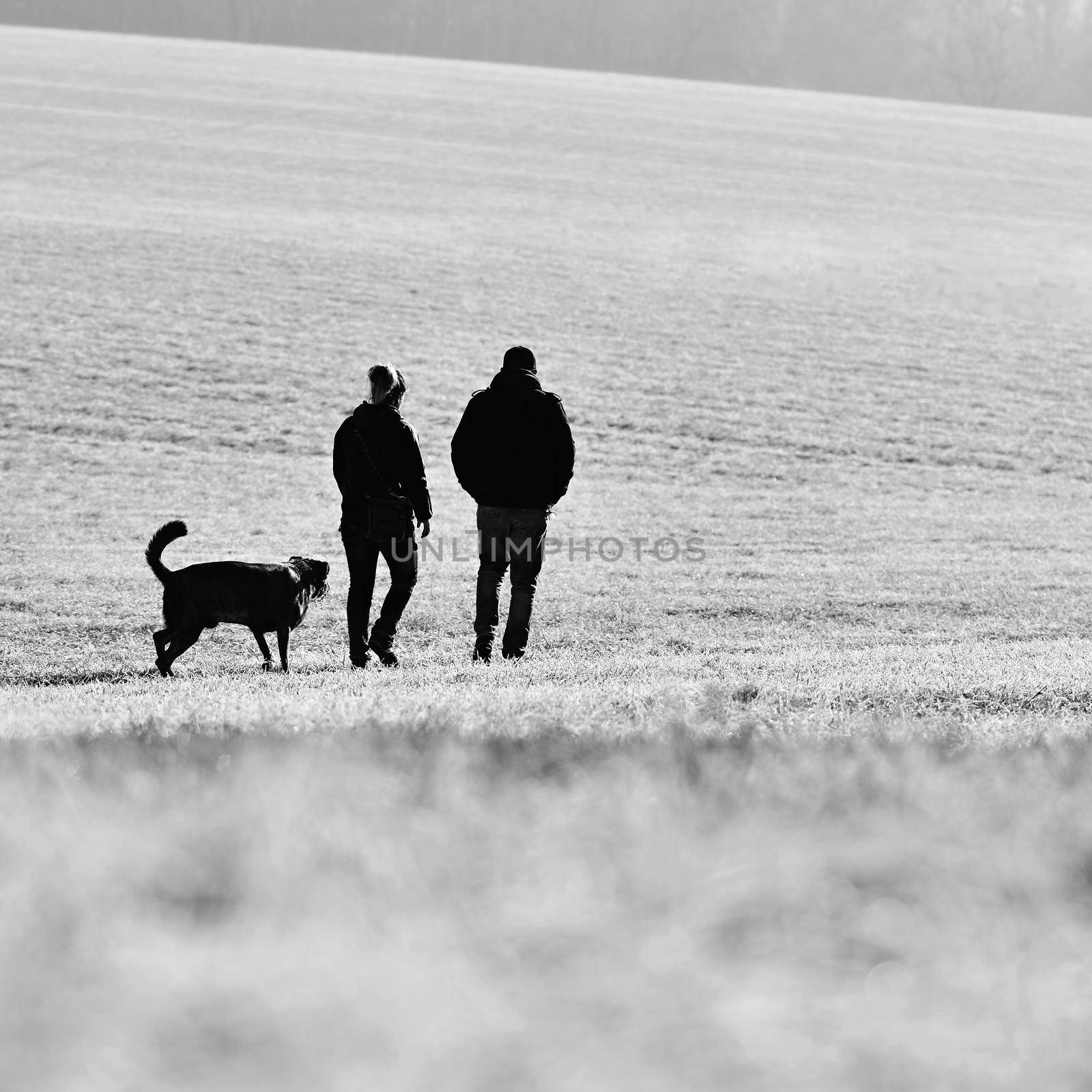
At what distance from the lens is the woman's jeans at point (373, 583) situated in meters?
7.92

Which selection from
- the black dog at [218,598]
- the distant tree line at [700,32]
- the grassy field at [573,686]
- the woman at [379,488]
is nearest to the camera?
the grassy field at [573,686]

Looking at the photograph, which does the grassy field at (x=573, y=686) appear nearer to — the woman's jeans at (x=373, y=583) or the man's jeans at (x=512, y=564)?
the man's jeans at (x=512, y=564)

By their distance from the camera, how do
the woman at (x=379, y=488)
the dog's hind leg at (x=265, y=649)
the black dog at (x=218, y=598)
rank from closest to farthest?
the woman at (x=379, y=488) → the black dog at (x=218, y=598) → the dog's hind leg at (x=265, y=649)

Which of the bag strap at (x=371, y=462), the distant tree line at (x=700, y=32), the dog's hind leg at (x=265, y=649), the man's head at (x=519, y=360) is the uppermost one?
the distant tree line at (x=700, y=32)

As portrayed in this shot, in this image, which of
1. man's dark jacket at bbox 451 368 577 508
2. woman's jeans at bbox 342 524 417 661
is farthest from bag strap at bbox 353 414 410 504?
man's dark jacket at bbox 451 368 577 508

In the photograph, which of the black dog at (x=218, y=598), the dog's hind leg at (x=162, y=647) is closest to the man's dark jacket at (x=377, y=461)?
the black dog at (x=218, y=598)

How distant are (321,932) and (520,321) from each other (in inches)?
913

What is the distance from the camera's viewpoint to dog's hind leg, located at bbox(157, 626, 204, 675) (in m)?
7.84

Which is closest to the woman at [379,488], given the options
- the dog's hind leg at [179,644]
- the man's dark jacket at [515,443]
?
the man's dark jacket at [515,443]

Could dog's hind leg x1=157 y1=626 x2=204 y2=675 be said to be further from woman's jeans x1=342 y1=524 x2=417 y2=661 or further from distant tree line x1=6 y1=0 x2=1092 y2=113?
distant tree line x1=6 y1=0 x2=1092 y2=113

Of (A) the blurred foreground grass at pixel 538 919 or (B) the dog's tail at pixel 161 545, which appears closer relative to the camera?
(A) the blurred foreground grass at pixel 538 919

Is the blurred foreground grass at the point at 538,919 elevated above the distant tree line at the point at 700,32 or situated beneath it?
situated beneath

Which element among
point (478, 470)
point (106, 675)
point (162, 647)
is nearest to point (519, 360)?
point (478, 470)

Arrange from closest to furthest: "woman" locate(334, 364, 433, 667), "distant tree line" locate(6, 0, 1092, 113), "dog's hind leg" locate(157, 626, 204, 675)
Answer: "woman" locate(334, 364, 433, 667)
"dog's hind leg" locate(157, 626, 204, 675)
"distant tree line" locate(6, 0, 1092, 113)
